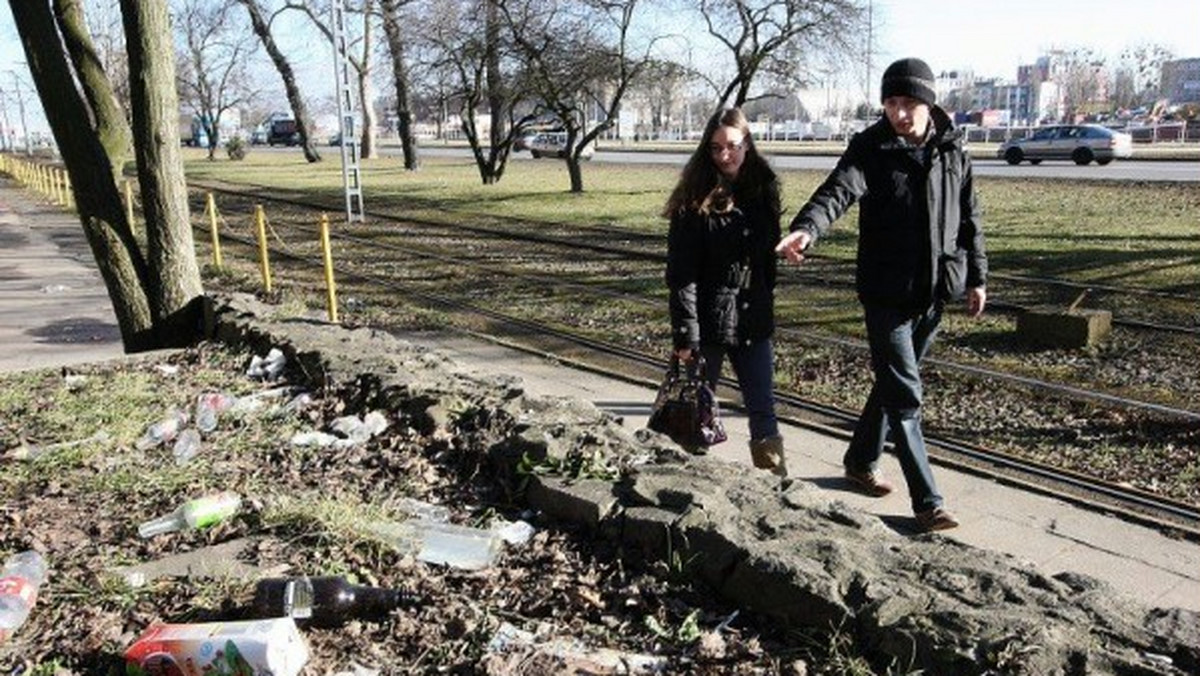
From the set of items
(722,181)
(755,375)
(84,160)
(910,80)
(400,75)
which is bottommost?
(755,375)

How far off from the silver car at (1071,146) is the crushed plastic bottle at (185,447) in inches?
1358

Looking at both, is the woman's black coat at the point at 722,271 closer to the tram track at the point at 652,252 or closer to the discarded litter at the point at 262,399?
the discarded litter at the point at 262,399

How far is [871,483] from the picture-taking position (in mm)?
5316

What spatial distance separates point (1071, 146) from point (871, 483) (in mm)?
33045

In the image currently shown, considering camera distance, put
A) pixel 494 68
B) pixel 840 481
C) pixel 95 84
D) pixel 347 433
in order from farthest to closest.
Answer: pixel 494 68 → pixel 95 84 → pixel 840 481 → pixel 347 433

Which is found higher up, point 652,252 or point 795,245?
point 795,245

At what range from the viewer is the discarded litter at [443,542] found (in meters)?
3.37

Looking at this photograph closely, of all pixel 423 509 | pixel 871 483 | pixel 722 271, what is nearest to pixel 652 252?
pixel 871 483

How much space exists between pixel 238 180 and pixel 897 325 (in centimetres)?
3920

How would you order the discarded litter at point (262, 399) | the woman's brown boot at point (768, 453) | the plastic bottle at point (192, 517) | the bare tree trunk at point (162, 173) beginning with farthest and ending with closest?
1. the bare tree trunk at point (162, 173)
2. the discarded litter at point (262, 399)
3. the woman's brown boot at point (768, 453)
4. the plastic bottle at point (192, 517)

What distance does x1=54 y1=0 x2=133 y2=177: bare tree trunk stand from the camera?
9.35m

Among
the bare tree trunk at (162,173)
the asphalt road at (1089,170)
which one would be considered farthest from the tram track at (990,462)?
the asphalt road at (1089,170)

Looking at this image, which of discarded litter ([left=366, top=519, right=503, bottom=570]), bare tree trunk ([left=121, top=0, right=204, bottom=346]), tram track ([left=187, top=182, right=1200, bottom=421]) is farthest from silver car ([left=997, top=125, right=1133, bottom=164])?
discarded litter ([left=366, top=519, right=503, bottom=570])

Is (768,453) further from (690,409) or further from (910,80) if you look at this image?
(910,80)
